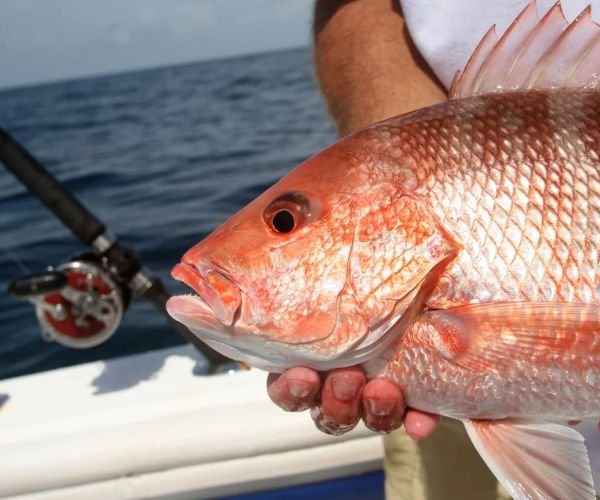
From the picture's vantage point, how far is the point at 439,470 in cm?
197

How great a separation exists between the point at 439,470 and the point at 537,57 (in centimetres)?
119

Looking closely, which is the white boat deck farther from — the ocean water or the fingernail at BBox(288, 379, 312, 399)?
the ocean water

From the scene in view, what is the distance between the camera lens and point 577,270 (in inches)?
43.5

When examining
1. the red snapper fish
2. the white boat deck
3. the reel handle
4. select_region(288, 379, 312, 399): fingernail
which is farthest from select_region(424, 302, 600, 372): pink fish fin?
the reel handle

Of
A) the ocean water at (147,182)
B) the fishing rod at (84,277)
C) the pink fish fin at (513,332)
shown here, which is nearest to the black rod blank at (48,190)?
the fishing rod at (84,277)

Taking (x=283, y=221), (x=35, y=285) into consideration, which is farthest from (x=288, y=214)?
(x=35, y=285)

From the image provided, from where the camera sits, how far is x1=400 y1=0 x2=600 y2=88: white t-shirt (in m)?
1.70

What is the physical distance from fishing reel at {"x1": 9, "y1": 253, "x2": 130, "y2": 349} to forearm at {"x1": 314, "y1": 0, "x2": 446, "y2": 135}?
100cm

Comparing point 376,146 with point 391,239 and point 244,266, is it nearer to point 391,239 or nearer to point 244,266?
point 391,239

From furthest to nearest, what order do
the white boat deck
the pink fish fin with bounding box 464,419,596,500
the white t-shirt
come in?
the white boat deck
the white t-shirt
the pink fish fin with bounding box 464,419,596,500

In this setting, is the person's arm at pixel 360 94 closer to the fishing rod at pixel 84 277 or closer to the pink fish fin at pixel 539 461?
the pink fish fin at pixel 539 461

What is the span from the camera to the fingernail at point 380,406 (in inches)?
48.9

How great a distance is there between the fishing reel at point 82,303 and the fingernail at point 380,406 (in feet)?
4.73

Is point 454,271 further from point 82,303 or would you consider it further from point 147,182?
point 147,182
